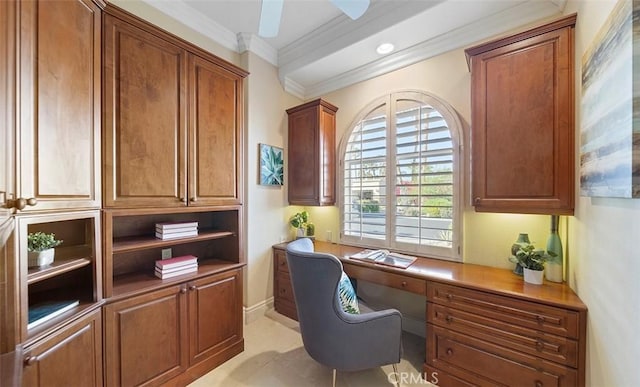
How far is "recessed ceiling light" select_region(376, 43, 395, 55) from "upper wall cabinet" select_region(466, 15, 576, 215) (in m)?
0.84

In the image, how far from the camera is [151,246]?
5.53 feet

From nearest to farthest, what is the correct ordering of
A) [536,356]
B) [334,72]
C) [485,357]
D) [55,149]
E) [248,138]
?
[55,149], [536,356], [485,357], [248,138], [334,72]

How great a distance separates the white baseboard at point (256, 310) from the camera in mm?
2700

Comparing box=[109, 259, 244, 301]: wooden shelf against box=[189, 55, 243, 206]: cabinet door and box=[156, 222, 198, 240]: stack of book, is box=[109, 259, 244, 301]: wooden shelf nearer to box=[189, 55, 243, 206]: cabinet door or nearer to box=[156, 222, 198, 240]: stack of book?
box=[156, 222, 198, 240]: stack of book

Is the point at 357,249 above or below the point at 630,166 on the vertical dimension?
below

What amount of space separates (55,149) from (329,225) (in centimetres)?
257

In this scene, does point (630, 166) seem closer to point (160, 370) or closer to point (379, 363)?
point (379, 363)

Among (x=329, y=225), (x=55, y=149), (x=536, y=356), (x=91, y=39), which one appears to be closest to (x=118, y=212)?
(x=55, y=149)

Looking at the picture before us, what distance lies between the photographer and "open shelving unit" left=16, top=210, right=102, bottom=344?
101cm

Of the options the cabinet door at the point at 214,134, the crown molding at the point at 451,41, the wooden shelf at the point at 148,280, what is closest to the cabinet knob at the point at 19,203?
the wooden shelf at the point at 148,280

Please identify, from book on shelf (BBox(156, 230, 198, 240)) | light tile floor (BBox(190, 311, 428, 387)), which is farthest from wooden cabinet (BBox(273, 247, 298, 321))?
book on shelf (BBox(156, 230, 198, 240))

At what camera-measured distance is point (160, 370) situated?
1660 millimetres

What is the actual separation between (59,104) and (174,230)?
1020mm

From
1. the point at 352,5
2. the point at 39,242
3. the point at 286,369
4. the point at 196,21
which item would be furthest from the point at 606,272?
the point at 196,21
